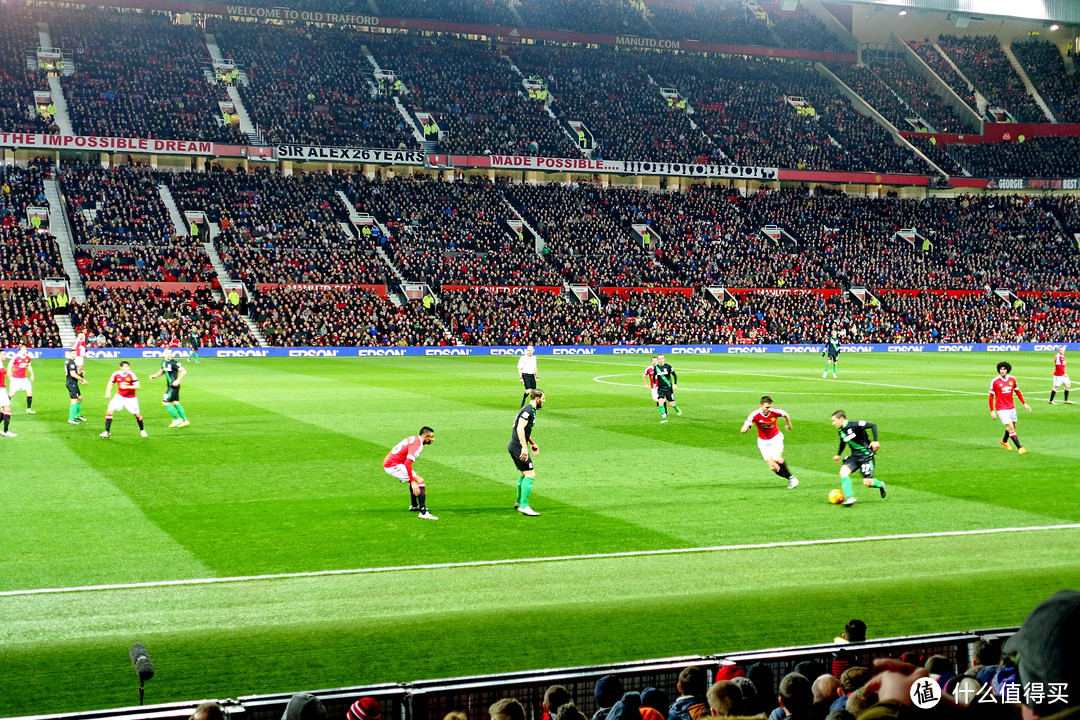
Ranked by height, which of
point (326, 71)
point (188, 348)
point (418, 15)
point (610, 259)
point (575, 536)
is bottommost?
point (575, 536)

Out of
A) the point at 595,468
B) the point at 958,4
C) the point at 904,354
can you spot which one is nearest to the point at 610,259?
the point at 904,354

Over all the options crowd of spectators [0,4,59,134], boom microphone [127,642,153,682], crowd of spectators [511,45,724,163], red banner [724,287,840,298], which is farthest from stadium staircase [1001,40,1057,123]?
boom microphone [127,642,153,682]

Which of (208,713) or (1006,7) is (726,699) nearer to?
(208,713)

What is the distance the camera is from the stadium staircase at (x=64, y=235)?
56.5 meters

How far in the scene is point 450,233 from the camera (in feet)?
230

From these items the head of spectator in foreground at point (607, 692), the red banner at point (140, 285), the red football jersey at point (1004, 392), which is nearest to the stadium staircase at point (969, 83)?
the red banner at point (140, 285)

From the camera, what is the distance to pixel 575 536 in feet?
50.7

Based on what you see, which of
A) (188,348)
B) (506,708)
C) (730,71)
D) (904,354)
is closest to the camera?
(506,708)

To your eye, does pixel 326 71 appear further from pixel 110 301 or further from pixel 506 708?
pixel 506 708

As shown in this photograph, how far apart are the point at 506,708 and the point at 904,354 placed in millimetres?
60769

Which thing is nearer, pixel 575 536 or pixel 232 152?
pixel 575 536

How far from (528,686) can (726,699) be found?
1.47 m

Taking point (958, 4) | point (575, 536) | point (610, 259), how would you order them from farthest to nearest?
point (610, 259) → point (958, 4) → point (575, 536)

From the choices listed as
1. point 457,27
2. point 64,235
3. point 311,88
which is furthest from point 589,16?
point 64,235
